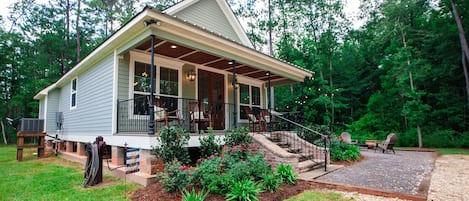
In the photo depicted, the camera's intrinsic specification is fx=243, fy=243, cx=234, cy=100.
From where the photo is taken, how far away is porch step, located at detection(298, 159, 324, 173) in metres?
6.10

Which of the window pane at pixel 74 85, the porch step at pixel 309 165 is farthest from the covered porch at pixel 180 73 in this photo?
the window pane at pixel 74 85

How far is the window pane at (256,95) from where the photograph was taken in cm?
1169

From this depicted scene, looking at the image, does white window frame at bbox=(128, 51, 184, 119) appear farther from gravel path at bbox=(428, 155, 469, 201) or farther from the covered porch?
gravel path at bbox=(428, 155, 469, 201)

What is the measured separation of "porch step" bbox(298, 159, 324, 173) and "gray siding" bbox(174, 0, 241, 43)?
6.54 meters

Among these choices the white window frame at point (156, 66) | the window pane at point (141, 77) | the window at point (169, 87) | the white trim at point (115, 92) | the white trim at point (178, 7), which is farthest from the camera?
the white trim at point (178, 7)

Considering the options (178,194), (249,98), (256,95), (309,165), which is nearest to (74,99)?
(249,98)

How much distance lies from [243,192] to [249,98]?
25.3ft

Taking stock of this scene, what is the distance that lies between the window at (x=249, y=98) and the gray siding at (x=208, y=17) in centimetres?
248

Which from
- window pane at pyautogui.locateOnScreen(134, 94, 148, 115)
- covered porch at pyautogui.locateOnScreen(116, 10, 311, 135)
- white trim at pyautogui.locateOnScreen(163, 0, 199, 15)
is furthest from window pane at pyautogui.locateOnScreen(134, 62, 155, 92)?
white trim at pyautogui.locateOnScreen(163, 0, 199, 15)

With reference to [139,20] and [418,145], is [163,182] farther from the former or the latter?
[418,145]

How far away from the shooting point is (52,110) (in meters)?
12.8

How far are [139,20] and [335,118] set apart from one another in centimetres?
1956

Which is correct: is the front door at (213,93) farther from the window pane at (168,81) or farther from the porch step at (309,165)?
the porch step at (309,165)

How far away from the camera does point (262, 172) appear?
190 inches
